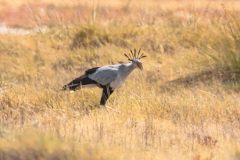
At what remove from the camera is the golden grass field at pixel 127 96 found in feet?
21.1

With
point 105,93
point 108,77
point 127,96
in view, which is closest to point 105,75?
point 108,77

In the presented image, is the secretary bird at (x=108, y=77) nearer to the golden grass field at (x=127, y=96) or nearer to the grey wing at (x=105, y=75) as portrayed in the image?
the grey wing at (x=105, y=75)

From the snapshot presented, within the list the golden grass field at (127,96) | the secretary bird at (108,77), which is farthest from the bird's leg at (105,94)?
the golden grass field at (127,96)

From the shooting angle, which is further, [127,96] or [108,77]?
[127,96]

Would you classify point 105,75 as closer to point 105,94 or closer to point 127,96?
point 105,94

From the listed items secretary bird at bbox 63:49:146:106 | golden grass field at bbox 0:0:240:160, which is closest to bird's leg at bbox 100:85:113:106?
secretary bird at bbox 63:49:146:106

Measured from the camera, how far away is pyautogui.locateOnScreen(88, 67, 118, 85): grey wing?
8.23 meters

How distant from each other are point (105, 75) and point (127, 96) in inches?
40.8

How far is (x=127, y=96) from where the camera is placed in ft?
30.3

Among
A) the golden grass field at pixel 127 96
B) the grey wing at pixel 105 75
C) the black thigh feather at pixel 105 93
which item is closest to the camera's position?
the golden grass field at pixel 127 96

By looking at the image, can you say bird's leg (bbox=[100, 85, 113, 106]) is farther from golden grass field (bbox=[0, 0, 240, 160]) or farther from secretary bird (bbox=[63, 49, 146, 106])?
golden grass field (bbox=[0, 0, 240, 160])

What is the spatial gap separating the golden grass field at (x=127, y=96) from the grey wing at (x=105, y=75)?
31cm

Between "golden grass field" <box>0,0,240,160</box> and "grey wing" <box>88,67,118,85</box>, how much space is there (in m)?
0.31

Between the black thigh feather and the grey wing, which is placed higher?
the grey wing
